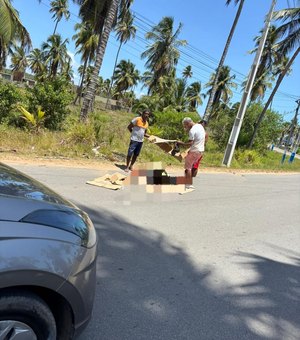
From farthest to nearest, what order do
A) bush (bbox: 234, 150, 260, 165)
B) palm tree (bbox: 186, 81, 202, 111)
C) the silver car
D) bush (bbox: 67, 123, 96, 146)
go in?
palm tree (bbox: 186, 81, 202, 111)
bush (bbox: 234, 150, 260, 165)
bush (bbox: 67, 123, 96, 146)
the silver car

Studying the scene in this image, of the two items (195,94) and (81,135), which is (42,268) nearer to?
(81,135)

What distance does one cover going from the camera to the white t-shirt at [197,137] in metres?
8.71

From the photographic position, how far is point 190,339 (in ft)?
9.58

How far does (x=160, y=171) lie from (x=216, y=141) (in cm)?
1731

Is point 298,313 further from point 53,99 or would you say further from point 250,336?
point 53,99

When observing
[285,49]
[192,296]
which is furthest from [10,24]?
[285,49]

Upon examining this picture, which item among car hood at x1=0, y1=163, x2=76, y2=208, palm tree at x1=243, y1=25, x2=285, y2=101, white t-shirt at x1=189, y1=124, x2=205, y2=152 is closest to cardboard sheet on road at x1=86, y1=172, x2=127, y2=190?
white t-shirt at x1=189, y1=124, x2=205, y2=152

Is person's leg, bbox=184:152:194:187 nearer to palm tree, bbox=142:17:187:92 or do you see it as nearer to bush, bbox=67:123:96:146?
bush, bbox=67:123:96:146

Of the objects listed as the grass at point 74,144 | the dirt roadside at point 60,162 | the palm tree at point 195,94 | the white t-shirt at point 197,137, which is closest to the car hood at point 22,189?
the dirt roadside at point 60,162

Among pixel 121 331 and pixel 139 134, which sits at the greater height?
pixel 139 134

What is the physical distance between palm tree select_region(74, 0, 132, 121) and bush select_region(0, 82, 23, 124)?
8.30 feet

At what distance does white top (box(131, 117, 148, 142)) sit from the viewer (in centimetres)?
941

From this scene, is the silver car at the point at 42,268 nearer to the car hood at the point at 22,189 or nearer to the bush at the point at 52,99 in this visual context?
the car hood at the point at 22,189

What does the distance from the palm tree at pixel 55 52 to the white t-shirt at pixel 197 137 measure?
4772 centimetres
